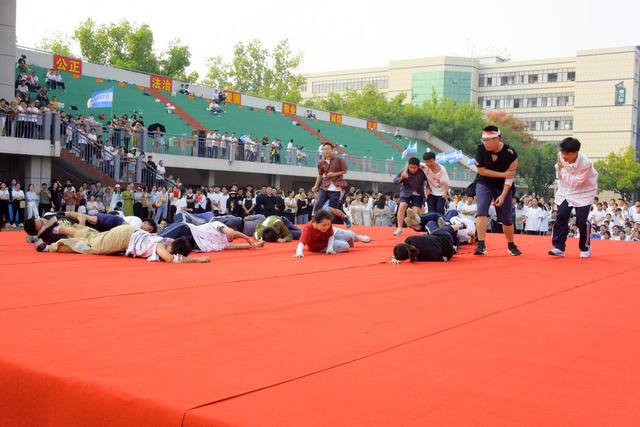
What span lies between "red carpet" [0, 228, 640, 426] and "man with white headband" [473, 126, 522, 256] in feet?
7.77

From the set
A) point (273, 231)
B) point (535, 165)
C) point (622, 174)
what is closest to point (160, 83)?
point (273, 231)

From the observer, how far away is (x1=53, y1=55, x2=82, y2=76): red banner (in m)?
27.0

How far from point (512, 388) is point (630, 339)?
1276mm

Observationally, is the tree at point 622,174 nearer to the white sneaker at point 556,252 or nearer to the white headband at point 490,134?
the white sneaker at point 556,252

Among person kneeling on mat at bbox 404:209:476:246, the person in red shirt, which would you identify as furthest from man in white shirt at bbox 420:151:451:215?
the person in red shirt

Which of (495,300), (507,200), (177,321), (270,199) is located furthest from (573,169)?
(270,199)

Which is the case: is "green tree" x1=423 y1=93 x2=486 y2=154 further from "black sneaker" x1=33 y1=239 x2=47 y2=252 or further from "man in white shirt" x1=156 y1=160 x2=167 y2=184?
"black sneaker" x1=33 y1=239 x2=47 y2=252

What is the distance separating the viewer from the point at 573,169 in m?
7.61

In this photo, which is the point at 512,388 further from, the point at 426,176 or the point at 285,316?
the point at 426,176

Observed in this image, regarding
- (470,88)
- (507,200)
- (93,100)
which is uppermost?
(470,88)

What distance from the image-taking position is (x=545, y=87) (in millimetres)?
80188

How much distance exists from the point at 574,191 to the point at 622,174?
52722 millimetres

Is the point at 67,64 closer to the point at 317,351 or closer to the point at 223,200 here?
the point at 223,200

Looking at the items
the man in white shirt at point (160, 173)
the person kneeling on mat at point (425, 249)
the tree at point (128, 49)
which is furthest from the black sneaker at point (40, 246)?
the tree at point (128, 49)
